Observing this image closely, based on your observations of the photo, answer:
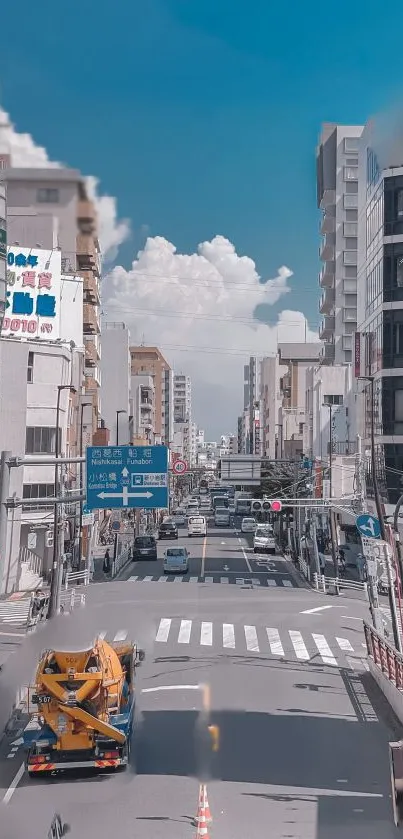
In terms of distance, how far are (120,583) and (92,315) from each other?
27870mm

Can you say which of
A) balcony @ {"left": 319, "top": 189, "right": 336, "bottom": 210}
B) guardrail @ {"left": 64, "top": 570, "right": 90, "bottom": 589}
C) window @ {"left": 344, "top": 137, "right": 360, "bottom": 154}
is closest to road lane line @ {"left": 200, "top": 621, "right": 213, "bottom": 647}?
guardrail @ {"left": 64, "top": 570, "right": 90, "bottom": 589}

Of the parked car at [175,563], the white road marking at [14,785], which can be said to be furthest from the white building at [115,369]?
the white road marking at [14,785]

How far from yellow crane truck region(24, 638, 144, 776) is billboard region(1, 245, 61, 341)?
30.9m

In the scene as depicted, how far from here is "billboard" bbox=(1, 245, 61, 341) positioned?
46.2 m

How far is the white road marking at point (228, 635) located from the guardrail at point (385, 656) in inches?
190

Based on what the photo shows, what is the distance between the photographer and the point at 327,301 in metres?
90.9

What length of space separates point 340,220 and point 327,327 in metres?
10.4

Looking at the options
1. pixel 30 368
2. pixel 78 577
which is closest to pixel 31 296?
pixel 30 368

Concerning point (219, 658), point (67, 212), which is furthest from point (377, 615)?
point (67, 212)

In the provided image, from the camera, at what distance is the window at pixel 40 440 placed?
49.2 metres

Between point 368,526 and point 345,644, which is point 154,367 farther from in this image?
point 368,526

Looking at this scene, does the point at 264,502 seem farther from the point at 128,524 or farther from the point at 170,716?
the point at 128,524

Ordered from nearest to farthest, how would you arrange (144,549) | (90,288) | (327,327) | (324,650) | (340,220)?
(324,650), (144,549), (90,288), (340,220), (327,327)

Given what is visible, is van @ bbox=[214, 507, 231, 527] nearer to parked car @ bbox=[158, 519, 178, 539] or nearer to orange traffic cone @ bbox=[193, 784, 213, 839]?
parked car @ bbox=[158, 519, 178, 539]
